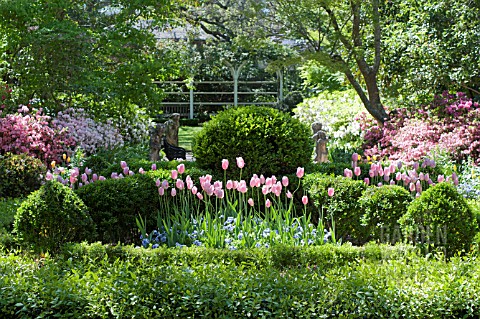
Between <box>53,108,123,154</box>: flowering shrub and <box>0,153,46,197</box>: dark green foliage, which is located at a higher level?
<box>53,108,123,154</box>: flowering shrub

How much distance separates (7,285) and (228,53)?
1726 centimetres

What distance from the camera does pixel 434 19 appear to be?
11.1 m

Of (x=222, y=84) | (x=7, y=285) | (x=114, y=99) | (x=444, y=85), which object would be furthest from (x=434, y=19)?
(x=222, y=84)

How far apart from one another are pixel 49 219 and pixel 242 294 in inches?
63.1

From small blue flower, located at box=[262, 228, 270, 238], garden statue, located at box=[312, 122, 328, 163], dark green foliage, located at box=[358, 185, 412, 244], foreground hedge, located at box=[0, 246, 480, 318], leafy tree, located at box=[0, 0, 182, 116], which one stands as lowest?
foreground hedge, located at box=[0, 246, 480, 318]

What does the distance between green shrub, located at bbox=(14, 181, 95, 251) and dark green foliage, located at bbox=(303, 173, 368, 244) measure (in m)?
2.07

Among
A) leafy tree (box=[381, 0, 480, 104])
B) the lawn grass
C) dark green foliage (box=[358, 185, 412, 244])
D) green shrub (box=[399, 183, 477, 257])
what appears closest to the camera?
green shrub (box=[399, 183, 477, 257])

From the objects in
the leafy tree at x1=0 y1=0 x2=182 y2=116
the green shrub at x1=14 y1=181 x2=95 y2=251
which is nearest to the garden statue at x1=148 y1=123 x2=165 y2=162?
the leafy tree at x1=0 y1=0 x2=182 y2=116

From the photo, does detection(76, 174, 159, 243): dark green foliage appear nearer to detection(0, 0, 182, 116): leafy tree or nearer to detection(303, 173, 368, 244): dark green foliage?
detection(303, 173, 368, 244): dark green foliage

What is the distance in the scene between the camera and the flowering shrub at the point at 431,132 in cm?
960

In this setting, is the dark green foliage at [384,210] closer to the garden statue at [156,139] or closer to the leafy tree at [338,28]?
the garden statue at [156,139]

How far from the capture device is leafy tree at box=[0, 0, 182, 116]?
10.2 metres

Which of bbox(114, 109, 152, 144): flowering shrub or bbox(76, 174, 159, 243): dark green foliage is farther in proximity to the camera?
bbox(114, 109, 152, 144): flowering shrub

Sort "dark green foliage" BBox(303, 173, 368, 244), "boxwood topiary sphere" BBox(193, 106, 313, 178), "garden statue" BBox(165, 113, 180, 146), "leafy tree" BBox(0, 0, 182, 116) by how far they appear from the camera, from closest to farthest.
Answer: "dark green foliage" BBox(303, 173, 368, 244) → "boxwood topiary sphere" BBox(193, 106, 313, 178) → "garden statue" BBox(165, 113, 180, 146) → "leafy tree" BBox(0, 0, 182, 116)
